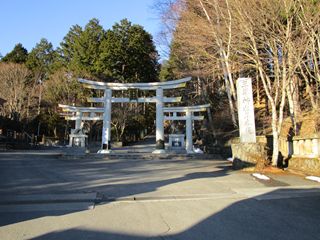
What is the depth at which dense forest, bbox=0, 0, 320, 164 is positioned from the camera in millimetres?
13414

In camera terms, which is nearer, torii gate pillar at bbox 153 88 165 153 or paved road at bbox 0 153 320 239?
paved road at bbox 0 153 320 239

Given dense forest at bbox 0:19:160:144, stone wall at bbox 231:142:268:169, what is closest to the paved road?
stone wall at bbox 231:142:268:169

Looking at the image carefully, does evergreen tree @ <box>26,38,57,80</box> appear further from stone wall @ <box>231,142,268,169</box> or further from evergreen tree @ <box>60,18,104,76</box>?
stone wall @ <box>231,142,268,169</box>

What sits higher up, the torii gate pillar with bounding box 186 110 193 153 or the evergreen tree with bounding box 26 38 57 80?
the evergreen tree with bounding box 26 38 57 80

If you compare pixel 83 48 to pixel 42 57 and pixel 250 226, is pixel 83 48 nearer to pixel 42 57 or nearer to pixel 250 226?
pixel 42 57

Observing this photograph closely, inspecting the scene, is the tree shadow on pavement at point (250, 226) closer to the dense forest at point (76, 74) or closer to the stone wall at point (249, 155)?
the stone wall at point (249, 155)

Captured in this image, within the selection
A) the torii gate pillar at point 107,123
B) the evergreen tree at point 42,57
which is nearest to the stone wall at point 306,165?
the torii gate pillar at point 107,123

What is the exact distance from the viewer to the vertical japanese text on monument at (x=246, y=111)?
14609 millimetres

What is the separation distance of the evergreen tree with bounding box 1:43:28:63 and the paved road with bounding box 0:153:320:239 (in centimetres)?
4701

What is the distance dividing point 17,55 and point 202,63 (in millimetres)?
40542

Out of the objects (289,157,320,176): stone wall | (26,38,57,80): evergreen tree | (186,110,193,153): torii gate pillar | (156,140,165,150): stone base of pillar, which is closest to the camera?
(289,157,320,176): stone wall

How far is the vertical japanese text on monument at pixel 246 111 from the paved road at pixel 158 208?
12.8ft

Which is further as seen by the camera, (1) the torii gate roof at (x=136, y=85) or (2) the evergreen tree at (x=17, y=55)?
(2) the evergreen tree at (x=17, y=55)

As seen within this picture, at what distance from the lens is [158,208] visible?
6594mm
